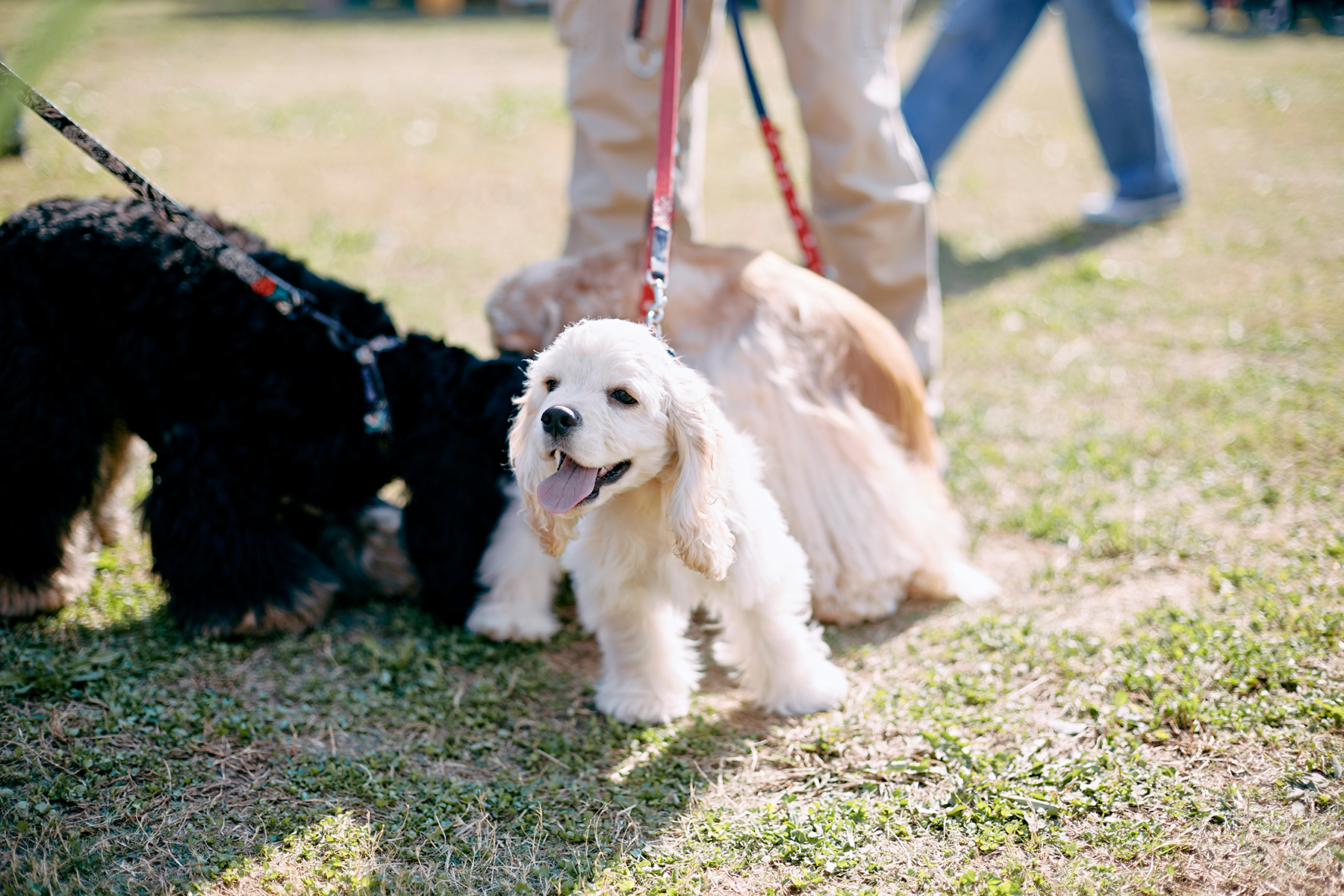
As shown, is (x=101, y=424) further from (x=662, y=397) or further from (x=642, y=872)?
(x=642, y=872)

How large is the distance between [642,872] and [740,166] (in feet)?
20.6

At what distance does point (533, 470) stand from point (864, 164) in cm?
208

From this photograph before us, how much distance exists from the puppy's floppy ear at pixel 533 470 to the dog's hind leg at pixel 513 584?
62cm

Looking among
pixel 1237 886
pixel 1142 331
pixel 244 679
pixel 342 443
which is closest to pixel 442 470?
pixel 342 443

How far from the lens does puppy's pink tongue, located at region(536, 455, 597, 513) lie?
7.06 ft

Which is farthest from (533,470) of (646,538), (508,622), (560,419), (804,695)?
(804,695)

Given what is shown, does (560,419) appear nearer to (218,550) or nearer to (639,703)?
(639,703)

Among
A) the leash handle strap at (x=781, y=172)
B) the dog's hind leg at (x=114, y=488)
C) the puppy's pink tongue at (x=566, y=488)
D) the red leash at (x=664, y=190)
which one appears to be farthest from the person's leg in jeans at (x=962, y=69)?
the dog's hind leg at (x=114, y=488)

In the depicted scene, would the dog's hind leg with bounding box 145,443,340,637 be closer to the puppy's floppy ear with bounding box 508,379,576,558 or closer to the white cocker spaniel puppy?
the white cocker spaniel puppy

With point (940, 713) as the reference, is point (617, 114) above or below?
above

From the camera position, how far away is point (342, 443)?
2883 millimetres

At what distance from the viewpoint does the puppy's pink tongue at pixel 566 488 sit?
7.06 feet

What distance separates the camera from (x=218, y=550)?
112 inches

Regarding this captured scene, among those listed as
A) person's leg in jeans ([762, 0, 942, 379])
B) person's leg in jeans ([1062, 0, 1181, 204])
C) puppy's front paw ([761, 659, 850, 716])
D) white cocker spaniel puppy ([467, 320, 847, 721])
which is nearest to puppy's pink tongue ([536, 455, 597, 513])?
white cocker spaniel puppy ([467, 320, 847, 721])
